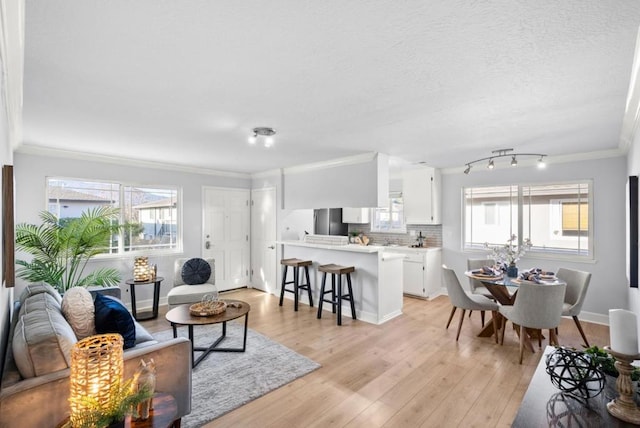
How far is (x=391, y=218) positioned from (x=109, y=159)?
16.5ft

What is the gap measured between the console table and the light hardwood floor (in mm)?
1126

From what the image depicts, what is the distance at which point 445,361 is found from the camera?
3.16m

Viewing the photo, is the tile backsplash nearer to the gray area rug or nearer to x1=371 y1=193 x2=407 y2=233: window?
x1=371 y1=193 x2=407 y2=233: window

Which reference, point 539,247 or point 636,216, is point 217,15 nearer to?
point 636,216

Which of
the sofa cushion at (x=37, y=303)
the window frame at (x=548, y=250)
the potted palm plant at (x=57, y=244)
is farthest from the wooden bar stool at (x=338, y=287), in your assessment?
the sofa cushion at (x=37, y=303)

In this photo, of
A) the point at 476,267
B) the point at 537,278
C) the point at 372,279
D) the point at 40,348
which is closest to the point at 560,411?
the point at 40,348

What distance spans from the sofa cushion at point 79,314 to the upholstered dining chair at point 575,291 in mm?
4437

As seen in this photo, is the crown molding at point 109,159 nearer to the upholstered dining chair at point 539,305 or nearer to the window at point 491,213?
the window at point 491,213

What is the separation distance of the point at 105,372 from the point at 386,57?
215 cm

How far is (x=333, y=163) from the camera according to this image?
479 centimetres

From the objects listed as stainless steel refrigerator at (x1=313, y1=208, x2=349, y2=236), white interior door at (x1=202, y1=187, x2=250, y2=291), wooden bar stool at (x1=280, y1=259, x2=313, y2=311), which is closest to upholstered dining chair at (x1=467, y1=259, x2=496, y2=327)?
wooden bar stool at (x1=280, y1=259, x2=313, y2=311)

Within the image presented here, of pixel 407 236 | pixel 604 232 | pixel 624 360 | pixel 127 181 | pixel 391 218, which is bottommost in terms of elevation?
pixel 624 360

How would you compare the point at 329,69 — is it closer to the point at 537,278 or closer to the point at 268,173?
the point at 537,278

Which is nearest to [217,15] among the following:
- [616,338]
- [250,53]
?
[250,53]
